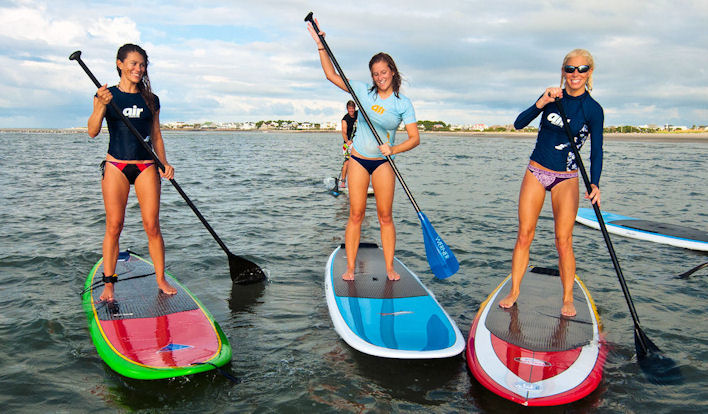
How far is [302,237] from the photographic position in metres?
9.34

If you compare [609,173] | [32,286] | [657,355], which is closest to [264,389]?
[657,355]

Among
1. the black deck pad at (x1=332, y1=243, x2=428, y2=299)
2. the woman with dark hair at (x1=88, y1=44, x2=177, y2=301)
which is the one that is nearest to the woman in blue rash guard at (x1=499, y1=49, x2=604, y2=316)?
the black deck pad at (x1=332, y1=243, x2=428, y2=299)

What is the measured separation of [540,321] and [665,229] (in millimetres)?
6323

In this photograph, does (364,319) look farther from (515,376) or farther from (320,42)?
(320,42)

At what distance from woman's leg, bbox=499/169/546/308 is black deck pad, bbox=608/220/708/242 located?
568cm

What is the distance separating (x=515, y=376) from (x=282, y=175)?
17.9 meters

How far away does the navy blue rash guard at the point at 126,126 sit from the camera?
4734 mm

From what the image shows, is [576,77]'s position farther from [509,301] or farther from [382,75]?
[509,301]

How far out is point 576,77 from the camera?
14.2 feet

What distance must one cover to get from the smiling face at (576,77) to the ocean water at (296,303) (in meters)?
2.64

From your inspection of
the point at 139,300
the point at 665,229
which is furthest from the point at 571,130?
the point at 665,229

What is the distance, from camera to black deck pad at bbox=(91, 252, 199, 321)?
471 centimetres

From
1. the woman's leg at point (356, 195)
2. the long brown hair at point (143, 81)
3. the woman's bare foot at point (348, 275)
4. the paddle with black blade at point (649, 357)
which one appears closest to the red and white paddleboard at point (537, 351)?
the paddle with black blade at point (649, 357)

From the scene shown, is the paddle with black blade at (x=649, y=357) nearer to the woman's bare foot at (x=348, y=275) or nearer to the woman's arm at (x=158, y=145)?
the woman's bare foot at (x=348, y=275)
